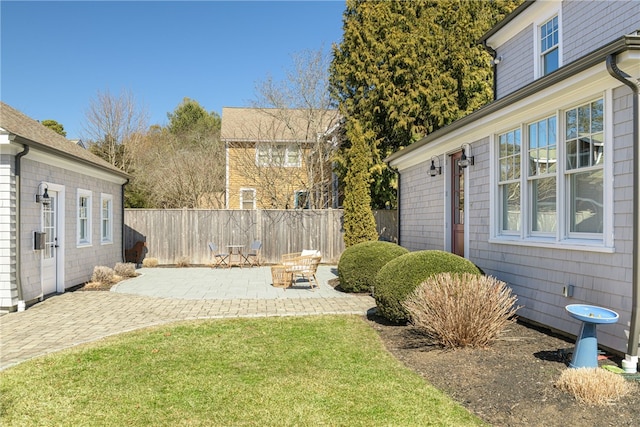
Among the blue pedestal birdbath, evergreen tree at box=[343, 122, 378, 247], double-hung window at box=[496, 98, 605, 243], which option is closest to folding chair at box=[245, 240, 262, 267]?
evergreen tree at box=[343, 122, 378, 247]

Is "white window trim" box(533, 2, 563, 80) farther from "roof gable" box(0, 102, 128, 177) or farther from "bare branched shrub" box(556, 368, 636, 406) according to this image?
"roof gable" box(0, 102, 128, 177)

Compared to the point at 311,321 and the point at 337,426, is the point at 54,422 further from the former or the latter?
the point at 311,321

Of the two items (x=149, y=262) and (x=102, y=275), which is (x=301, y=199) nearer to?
(x=149, y=262)

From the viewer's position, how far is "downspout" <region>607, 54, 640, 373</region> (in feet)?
14.8

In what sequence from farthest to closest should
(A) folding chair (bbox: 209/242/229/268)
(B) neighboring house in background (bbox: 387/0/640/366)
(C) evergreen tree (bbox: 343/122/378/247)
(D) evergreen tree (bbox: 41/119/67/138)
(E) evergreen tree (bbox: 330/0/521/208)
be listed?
(D) evergreen tree (bbox: 41/119/67/138), (E) evergreen tree (bbox: 330/0/521/208), (A) folding chair (bbox: 209/242/229/268), (C) evergreen tree (bbox: 343/122/378/247), (B) neighboring house in background (bbox: 387/0/640/366)

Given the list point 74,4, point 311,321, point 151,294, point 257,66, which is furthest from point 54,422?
point 257,66

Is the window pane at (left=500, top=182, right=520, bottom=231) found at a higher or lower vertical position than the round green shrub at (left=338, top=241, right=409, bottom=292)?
higher

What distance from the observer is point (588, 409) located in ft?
11.9

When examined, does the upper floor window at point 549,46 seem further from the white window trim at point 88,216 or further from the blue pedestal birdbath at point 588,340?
the white window trim at point 88,216

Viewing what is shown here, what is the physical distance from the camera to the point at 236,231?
16.8m

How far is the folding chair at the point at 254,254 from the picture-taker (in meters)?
16.2

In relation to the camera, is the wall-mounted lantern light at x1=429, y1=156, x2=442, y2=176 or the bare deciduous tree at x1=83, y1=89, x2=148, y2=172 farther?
the bare deciduous tree at x1=83, y1=89, x2=148, y2=172

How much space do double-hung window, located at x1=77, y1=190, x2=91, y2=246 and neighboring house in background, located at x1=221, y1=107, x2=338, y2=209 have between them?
864 centimetres

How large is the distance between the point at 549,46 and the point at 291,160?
1246 cm
